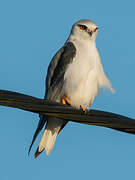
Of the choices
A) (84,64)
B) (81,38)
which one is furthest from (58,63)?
(81,38)

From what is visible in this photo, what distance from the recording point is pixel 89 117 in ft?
11.3

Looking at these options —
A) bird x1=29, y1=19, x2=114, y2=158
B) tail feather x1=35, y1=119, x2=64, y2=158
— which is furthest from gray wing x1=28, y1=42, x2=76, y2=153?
tail feather x1=35, y1=119, x2=64, y2=158

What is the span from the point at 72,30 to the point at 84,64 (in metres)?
1.23

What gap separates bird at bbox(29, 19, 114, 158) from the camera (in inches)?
209

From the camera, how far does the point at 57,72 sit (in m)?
5.43

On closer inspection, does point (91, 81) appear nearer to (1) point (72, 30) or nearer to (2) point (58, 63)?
(2) point (58, 63)

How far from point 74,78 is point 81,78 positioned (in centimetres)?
8

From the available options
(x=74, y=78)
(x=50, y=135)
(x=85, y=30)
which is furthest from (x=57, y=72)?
(x=85, y=30)

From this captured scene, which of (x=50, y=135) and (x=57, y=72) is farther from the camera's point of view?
(x=50, y=135)

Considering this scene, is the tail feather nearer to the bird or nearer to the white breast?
the bird

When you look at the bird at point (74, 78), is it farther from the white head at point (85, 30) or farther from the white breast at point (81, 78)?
the white head at point (85, 30)

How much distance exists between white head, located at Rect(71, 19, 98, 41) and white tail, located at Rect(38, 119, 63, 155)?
1210 mm

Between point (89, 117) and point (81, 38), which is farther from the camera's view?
point (81, 38)

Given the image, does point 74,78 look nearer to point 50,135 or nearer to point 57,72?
point 57,72
